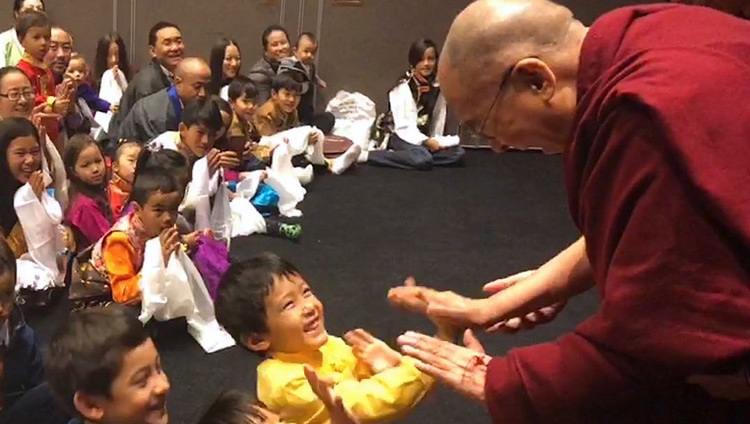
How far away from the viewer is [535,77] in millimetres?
1083

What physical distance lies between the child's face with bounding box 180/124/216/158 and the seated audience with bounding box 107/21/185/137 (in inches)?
32.8

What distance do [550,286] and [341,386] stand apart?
15.5 inches

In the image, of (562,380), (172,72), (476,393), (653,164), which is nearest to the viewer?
(653,164)

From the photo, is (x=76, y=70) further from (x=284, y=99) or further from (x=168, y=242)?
(x=168, y=242)

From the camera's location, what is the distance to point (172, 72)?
4285mm

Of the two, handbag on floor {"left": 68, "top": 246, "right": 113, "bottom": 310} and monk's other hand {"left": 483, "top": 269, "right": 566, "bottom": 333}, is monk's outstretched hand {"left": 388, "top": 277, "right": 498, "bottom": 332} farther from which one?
handbag on floor {"left": 68, "top": 246, "right": 113, "bottom": 310}

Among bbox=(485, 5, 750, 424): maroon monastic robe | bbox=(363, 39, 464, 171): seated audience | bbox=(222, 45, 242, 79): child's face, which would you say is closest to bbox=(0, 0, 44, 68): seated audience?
bbox=(222, 45, 242, 79): child's face

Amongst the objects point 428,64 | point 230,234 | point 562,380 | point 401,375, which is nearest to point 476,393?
point 562,380

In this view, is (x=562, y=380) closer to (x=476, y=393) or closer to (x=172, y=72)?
(x=476, y=393)

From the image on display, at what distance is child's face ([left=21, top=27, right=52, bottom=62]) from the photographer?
3752 millimetres

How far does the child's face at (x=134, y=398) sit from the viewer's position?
1.56 metres

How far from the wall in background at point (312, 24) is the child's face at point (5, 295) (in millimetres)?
3675

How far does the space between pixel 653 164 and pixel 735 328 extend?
0.62ft

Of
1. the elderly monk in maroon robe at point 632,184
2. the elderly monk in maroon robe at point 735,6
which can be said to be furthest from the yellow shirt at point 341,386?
the elderly monk in maroon robe at point 735,6
